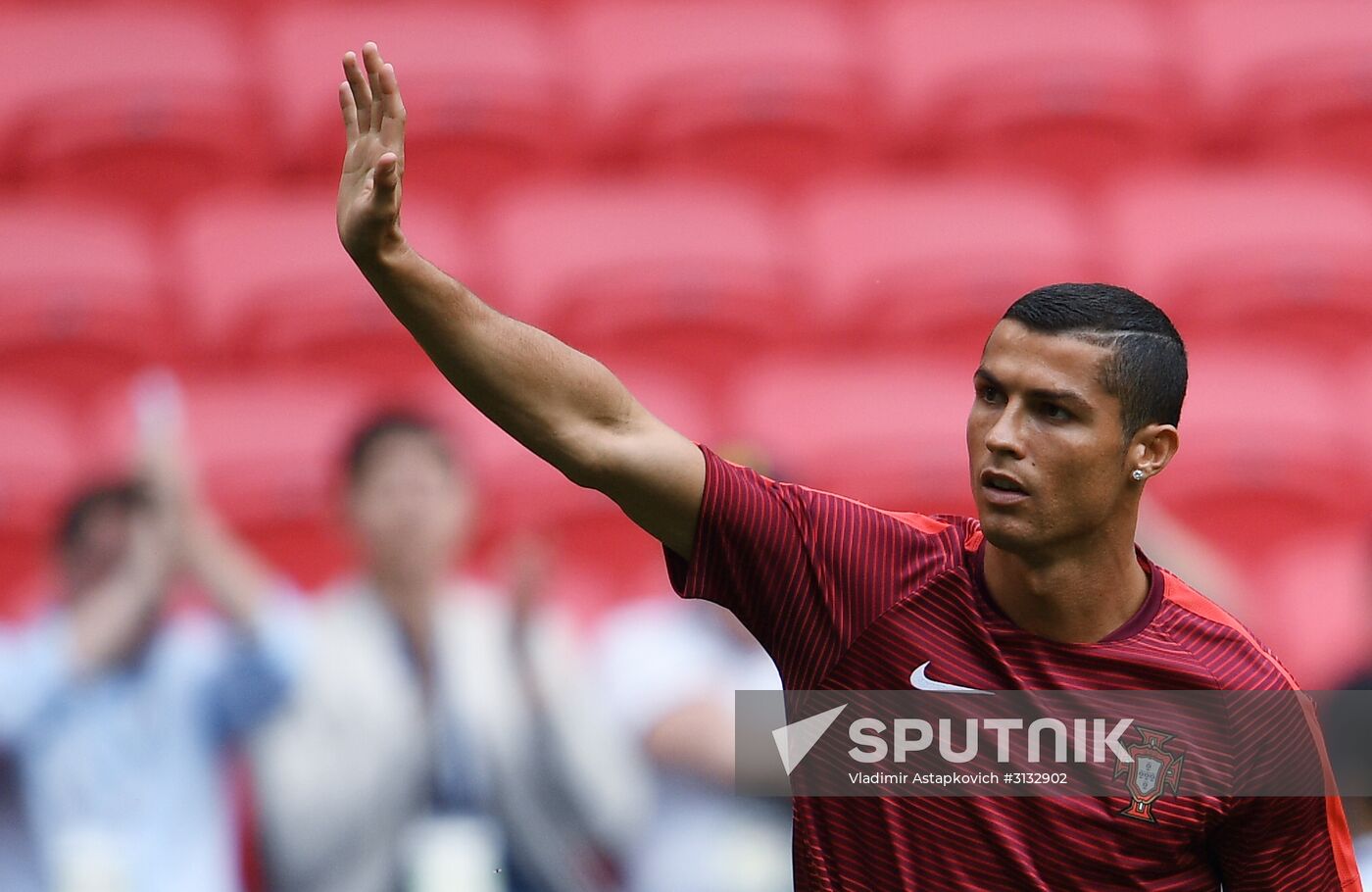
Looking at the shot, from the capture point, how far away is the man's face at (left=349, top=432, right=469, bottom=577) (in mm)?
4242

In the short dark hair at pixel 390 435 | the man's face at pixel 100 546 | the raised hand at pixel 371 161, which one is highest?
the raised hand at pixel 371 161

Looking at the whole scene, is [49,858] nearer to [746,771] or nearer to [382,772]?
[382,772]

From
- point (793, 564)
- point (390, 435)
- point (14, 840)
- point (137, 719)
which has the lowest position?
point (14, 840)

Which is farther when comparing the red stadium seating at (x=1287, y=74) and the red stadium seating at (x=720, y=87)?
the red stadium seating at (x=1287, y=74)

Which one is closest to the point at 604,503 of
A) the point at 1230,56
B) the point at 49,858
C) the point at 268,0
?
the point at 49,858

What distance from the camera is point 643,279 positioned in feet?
18.5

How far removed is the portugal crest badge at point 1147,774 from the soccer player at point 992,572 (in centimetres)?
1

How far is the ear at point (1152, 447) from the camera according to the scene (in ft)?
7.00

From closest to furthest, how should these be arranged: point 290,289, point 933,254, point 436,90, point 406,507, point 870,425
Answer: point 406,507, point 870,425, point 290,289, point 933,254, point 436,90

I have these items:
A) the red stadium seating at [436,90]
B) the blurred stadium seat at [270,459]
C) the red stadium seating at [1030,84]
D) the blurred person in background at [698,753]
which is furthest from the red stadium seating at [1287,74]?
the blurred stadium seat at [270,459]

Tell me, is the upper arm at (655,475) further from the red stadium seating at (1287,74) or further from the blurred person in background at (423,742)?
the red stadium seating at (1287,74)

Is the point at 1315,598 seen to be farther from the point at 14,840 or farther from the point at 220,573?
the point at 14,840

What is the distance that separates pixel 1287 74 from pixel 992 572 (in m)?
4.80

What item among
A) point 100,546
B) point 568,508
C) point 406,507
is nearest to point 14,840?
point 100,546
